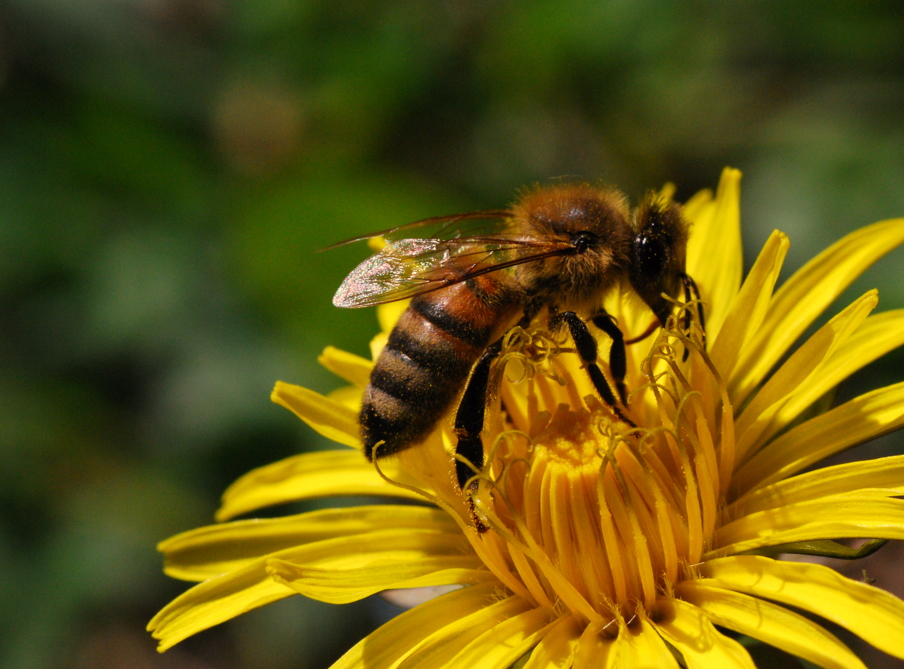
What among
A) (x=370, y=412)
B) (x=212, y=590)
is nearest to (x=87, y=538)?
(x=212, y=590)

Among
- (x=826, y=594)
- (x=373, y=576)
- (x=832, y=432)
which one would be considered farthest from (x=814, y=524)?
(x=373, y=576)

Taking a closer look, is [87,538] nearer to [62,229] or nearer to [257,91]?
[62,229]

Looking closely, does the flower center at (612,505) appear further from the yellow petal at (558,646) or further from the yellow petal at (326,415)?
the yellow petal at (326,415)

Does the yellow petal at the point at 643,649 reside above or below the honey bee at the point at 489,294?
below

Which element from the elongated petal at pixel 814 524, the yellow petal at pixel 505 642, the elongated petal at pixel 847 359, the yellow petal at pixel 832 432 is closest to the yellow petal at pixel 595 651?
the yellow petal at pixel 505 642

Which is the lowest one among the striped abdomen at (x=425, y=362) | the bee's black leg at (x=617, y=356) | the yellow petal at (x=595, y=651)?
the yellow petal at (x=595, y=651)

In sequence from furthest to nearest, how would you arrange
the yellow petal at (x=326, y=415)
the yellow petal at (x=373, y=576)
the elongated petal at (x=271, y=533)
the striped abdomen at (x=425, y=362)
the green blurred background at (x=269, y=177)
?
the green blurred background at (x=269, y=177), the yellow petal at (x=326, y=415), the elongated petal at (x=271, y=533), the striped abdomen at (x=425, y=362), the yellow petal at (x=373, y=576)
